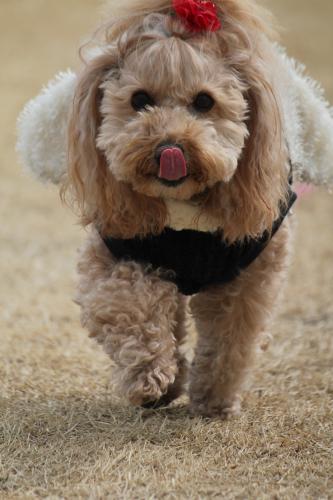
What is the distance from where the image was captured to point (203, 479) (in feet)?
7.09

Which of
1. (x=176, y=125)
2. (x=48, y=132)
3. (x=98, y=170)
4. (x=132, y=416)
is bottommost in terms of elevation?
(x=132, y=416)

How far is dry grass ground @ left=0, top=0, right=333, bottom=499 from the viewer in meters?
2.15

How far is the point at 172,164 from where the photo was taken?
2.07 metres

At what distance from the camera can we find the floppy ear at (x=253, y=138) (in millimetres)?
2268

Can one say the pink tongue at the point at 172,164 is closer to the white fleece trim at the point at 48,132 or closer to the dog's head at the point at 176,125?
the dog's head at the point at 176,125

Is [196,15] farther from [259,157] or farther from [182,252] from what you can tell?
[182,252]

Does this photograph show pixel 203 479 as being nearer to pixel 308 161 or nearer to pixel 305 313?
pixel 308 161

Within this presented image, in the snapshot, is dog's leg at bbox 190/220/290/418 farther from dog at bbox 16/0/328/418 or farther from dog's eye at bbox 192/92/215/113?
dog's eye at bbox 192/92/215/113

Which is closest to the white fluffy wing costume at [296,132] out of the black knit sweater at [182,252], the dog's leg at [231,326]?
the dog's leg at [231,326]

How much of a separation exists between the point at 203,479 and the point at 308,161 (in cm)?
127

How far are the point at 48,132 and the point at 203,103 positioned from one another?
0.93 metres

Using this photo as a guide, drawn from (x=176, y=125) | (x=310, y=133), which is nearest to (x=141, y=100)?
(x=176, y=125)

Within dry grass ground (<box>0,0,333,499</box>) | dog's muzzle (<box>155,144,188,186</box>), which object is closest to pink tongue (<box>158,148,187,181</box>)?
dog's muzzle (<box>155,144,188,186</box>)

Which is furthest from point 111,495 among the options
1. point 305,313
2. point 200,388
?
point 305,313
